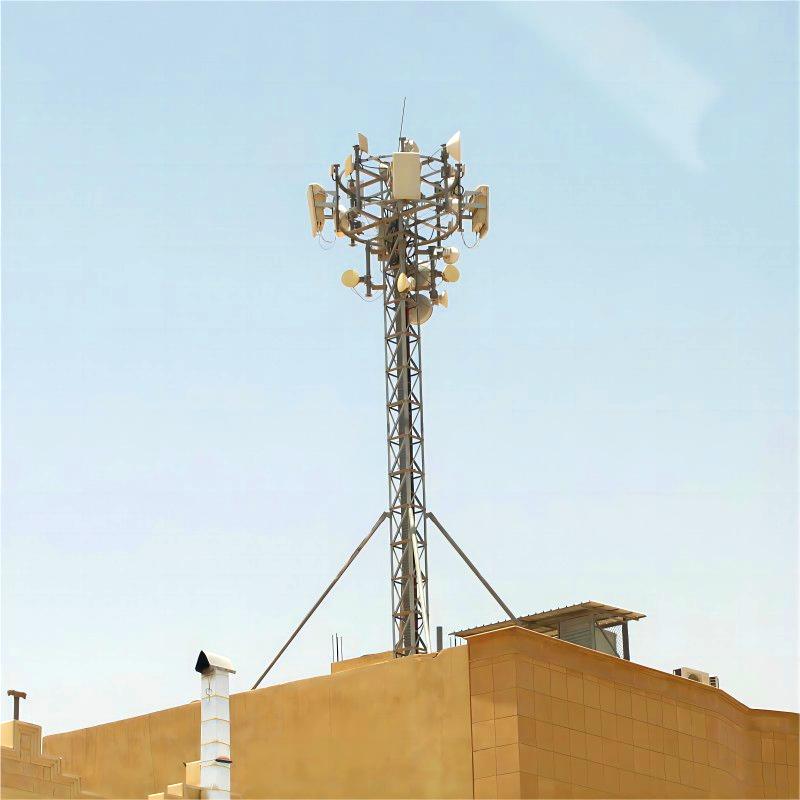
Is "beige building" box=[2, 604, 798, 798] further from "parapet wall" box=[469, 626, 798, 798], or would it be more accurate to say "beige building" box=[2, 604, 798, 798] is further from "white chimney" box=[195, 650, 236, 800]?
"white chimney" box=[195, 650, 236, 800]

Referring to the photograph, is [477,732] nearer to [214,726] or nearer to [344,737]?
[344,737]

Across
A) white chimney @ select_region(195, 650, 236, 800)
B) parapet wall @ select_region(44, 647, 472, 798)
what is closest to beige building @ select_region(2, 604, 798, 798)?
parapet wall @ select_region(44, 647, 472, 798)

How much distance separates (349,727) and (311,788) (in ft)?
5.72

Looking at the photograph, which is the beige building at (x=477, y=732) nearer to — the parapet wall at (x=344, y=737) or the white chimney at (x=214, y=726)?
the parapet wall at (x=344, y=737)

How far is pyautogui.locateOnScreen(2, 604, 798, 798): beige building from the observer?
3991cm

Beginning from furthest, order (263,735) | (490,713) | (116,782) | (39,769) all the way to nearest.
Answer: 1. (116,782)
2. (263,735)
3. (490,713)
4. (39,769)

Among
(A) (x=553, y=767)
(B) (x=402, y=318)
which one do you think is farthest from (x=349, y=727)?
(B) (x=402, y=318)

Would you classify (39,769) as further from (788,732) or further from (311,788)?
(788,732)

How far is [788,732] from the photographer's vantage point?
158 feet

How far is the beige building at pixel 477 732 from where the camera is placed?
39.9m

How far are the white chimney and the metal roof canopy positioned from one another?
13.7 metres

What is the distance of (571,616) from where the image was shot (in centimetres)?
4738

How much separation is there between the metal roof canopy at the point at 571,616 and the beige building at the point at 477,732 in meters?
3.32

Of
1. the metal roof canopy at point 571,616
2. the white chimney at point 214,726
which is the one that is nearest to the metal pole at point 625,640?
the metal roof canopy at point 571,616
